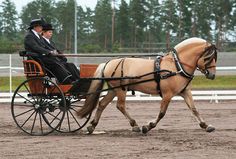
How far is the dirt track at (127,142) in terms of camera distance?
7.84 metres

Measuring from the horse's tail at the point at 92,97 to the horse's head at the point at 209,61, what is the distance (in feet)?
6.39

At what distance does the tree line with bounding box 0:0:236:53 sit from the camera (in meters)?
62.8

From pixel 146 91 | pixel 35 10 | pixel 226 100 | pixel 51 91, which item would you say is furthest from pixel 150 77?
pixel 35 10

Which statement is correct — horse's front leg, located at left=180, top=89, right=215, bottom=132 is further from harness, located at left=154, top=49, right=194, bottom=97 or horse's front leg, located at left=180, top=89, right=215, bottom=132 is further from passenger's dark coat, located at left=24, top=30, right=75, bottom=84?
passenger's dark coat, located at left=24, top=30, right=75, bottom=84

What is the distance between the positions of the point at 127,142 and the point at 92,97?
1.87 metres

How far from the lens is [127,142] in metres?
9.12

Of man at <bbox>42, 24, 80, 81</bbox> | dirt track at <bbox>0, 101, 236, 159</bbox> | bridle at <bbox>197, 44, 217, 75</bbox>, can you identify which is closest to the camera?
dirt track at <bbox>0, 101, 236, 159</bbox>

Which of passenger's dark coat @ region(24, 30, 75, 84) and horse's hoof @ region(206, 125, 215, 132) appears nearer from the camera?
horse's hoof @ region(206, 125, 215, 132)

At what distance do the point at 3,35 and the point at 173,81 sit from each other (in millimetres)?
69049

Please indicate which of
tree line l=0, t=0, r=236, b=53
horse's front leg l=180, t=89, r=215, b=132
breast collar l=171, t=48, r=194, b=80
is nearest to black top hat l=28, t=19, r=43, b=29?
breast collar l=171, t=48, r=194, b=80

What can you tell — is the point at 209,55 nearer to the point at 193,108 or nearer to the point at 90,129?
the point at 193,108

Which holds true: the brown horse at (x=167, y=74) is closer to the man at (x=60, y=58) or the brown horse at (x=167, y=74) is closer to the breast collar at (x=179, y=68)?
the breast collar at (x=179, y=68)

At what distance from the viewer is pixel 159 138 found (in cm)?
968

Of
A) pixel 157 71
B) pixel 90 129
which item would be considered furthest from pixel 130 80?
pixel 90 129
